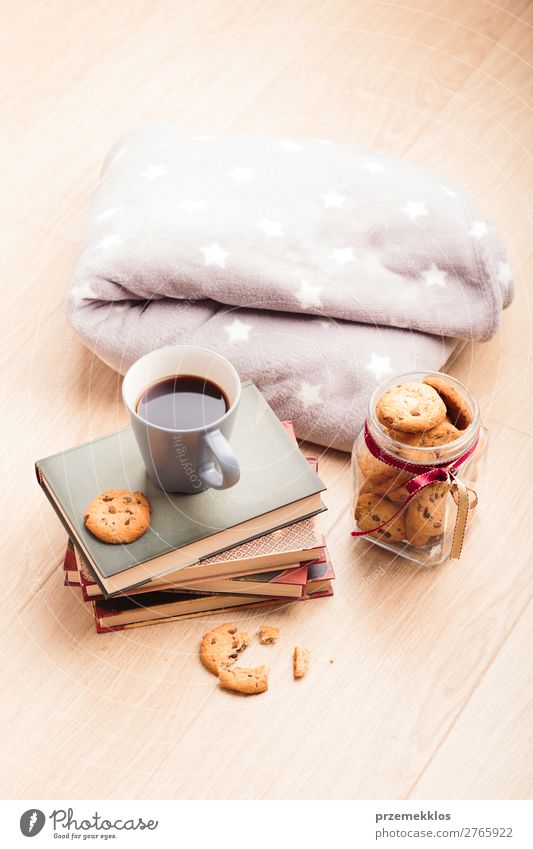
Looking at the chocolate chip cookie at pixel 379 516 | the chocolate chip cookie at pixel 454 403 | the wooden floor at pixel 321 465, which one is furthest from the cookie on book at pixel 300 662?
the chocolate chip cookie at pixel 454 403

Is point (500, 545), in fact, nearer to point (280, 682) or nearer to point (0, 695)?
point (280, 682)

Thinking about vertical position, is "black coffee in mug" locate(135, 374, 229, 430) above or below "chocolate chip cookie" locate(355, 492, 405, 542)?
above

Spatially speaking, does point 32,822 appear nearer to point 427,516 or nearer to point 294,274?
point 427,516

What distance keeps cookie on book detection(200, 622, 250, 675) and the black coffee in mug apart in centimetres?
17

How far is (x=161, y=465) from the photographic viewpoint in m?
0.69

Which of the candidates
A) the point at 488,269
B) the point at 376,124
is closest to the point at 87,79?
the point at 376,124

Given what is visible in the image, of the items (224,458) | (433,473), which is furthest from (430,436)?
(224,458)

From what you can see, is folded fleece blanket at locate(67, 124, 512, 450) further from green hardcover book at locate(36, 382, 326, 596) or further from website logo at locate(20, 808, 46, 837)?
website logo at locate(20, 808, 46, 837)

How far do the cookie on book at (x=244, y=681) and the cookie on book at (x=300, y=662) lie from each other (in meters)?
0.02

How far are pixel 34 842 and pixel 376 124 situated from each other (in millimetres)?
853

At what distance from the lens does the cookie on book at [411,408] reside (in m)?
0.67

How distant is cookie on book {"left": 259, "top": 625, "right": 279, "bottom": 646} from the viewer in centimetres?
73

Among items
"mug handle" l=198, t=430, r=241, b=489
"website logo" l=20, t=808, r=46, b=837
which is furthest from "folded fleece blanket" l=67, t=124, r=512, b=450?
"website logo" l=20, t=808, r=46, b=837

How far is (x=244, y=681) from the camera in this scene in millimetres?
704
